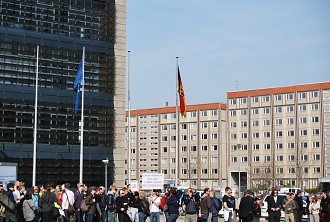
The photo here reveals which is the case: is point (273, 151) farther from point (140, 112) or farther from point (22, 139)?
point (22, 139)

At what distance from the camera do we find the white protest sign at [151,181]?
3531cm

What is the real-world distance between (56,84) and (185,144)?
7245cm

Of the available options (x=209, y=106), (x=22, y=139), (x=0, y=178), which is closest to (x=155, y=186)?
(x=0, y=178)

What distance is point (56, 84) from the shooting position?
178 feet

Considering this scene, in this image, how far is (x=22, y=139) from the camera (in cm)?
5162

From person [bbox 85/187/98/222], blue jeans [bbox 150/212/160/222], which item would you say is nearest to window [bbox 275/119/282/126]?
blue jeans [bbox 150/212/160/222]

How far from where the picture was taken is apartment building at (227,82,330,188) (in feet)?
352

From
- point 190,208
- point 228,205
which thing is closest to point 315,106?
point 228,205

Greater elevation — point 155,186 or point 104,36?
point 104,36

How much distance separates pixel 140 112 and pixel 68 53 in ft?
265

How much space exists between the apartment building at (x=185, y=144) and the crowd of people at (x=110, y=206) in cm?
8968

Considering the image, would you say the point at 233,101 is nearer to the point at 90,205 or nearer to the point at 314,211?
the point at 314,211

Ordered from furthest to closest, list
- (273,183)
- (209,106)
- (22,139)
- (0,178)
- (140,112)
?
(140,112)
(209,106)
(273,183)
(22,139)
(0,178)

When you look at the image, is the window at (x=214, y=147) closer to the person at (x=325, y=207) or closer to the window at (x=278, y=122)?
the window at (x=278, y=122)
